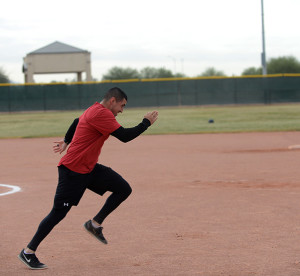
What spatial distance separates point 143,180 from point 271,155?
4864mm

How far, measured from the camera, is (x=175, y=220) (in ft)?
23.8

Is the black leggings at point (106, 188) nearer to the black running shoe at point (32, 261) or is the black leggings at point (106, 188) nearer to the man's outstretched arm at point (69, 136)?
the black running shoe at point (32, 261)

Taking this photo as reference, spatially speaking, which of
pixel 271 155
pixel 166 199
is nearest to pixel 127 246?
pixel 166 199

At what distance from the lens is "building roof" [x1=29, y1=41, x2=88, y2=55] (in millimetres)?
58812

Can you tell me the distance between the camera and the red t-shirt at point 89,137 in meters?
5.45

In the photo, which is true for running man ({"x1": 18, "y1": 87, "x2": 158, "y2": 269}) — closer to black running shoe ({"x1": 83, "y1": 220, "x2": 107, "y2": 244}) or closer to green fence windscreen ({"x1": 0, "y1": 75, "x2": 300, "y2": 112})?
black running shoe ({"x1": 83, "y1": 220, "x2": 107, "y2": 244})

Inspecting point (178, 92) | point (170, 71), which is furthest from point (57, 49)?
point (170, 71)

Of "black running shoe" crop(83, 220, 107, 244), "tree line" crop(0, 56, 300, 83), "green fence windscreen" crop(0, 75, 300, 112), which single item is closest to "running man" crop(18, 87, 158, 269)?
"black running shoe" crop(83, 220, 107, 244)

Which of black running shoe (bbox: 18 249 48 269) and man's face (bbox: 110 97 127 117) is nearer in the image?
black running shoe (bbox: 18 249 48 269)

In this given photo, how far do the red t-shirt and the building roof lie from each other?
5421 centimetres

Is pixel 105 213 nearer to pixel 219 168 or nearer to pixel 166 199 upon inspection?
pixel 166 199

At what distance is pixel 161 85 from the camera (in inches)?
1843

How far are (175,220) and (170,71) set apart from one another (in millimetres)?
97827

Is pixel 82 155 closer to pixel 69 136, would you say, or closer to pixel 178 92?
pixel 69 136
